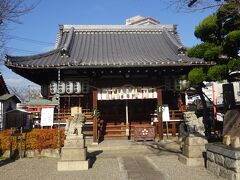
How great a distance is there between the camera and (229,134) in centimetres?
892

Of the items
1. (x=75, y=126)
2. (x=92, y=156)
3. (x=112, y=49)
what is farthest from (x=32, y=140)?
(x=112, y=49)

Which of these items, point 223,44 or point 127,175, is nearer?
point 127,175

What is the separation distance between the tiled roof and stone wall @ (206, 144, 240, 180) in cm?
758

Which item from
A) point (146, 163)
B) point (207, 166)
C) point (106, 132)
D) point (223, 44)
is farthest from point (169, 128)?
point (207, 166)

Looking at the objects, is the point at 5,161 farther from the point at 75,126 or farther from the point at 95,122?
the point at 95,122

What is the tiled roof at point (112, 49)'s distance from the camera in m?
16.0

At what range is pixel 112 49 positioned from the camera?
19.5m

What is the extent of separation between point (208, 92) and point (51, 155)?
32178mm

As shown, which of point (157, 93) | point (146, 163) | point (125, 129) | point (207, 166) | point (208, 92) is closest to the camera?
point (207, 166)

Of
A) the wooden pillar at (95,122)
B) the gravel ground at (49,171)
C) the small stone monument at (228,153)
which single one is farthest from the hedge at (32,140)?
the small stone monument at (228,153)

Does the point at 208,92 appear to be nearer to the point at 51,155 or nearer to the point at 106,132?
the point at 106,132

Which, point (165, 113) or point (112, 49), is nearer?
point (165, 113)

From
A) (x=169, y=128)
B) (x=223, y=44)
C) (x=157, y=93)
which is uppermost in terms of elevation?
(x=223, y=44)

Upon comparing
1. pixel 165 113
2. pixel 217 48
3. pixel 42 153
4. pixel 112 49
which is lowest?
pixel 42 153
